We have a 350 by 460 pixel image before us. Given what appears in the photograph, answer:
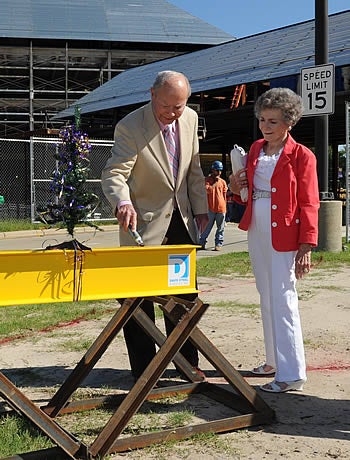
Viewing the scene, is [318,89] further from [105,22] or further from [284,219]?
[105,22]

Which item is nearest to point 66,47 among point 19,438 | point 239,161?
point 239,161

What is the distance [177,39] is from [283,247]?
136 feet

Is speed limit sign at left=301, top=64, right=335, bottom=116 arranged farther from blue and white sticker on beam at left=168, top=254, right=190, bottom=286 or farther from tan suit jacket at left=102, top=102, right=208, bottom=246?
blue and white sticker on beam at left=168, top=254, right=190, bottom=286

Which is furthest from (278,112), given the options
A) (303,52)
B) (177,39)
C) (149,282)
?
(177,39)

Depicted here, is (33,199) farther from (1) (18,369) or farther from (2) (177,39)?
(2) (177,39)

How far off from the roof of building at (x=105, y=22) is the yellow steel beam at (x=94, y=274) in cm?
4061

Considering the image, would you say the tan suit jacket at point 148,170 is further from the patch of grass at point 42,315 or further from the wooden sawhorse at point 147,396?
the patch of grass at point 42,315

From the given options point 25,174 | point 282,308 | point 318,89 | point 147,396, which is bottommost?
point 147,396

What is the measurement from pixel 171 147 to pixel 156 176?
0.75 feet

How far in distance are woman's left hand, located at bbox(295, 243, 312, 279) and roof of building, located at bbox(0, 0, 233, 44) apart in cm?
3993

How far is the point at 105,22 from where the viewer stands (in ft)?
148

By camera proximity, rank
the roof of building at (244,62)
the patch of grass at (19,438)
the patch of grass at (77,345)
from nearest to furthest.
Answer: the patch of grass at (19,438) < the patch of grass at (77,345) < the roof of building at (244,62)

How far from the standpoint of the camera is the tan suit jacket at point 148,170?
4.36 meters

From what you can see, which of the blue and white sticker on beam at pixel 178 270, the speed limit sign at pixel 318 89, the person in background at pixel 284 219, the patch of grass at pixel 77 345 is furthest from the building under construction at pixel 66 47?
the blue and white sticker on beam at pixel 178 270
